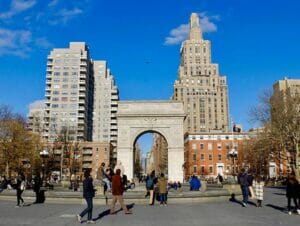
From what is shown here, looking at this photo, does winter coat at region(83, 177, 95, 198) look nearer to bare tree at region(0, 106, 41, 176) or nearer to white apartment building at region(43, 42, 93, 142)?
bare tree at region(0, 106, 41, 176)

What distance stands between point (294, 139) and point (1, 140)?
38.6 meters

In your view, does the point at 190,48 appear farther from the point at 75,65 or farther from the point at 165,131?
the point at 165,131

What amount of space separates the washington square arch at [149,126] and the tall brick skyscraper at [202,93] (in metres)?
78.1

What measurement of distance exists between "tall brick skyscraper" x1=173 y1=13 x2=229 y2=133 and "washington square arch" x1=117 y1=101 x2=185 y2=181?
78113 millimetres

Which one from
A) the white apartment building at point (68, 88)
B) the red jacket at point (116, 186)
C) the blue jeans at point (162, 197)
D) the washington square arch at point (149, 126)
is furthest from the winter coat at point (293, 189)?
the white apartment building at point (68, 88)

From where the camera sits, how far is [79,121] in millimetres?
118500

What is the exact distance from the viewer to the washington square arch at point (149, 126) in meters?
52.9

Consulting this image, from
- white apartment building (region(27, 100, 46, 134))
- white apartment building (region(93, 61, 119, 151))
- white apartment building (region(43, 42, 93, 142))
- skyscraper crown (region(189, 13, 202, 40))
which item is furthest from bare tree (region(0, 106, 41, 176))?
skyscraper crown (region(189, 13, 202, 40))

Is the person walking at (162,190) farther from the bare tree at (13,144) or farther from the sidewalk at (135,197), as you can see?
the bare tree at (13,144)

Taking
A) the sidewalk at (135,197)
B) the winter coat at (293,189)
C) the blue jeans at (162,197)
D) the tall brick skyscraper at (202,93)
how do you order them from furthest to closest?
the tall brick skyscraper at (202,93)
the sidewalk at (135,197)
the blue jeans at (162,197)
the winter coat at (293,189)

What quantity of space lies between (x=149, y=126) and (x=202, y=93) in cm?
8423

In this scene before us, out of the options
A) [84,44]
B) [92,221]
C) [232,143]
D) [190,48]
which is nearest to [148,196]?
[92,221]

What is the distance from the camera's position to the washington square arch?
5291cm

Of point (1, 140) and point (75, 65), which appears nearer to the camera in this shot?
point (1, 140)
